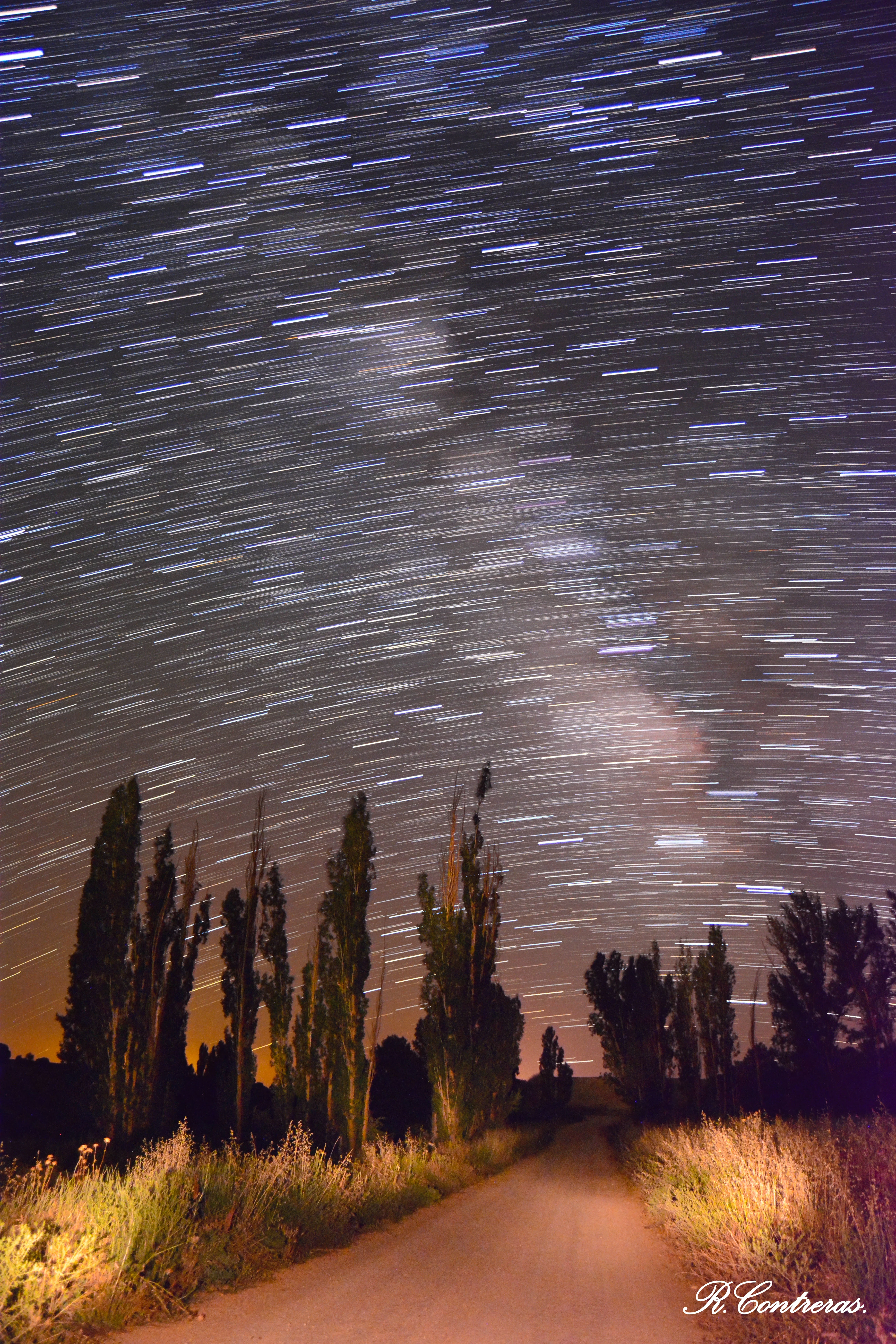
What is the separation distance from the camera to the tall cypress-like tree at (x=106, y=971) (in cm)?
1691

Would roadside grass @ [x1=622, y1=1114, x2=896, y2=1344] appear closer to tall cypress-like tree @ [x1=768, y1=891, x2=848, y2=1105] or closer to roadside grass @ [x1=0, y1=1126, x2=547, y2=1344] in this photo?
roadside grass @ [x1=0, y1=1126, x2=547, y2=1344]

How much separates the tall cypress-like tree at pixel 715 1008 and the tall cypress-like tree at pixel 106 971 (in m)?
27.7

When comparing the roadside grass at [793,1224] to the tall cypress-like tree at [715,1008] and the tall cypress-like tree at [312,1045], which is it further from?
the tall cypress-like tree at [715,1008]

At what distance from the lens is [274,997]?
941 inches

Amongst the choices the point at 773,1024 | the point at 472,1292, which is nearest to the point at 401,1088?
the point at 773,1024

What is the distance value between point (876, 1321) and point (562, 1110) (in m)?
49.0

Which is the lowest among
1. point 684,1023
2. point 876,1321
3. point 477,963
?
point 684,1023

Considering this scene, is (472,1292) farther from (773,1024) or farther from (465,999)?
(773,1024)

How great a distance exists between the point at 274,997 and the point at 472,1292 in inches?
722

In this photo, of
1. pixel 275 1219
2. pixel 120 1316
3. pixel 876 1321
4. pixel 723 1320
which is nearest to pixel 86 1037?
pixel 275 1219

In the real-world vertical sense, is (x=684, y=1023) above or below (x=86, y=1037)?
below

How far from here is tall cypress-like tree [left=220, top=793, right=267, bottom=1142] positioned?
2059 cm

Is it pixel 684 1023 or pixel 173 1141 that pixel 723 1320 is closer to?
pixel 173 1141

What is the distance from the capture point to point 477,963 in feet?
72.4
